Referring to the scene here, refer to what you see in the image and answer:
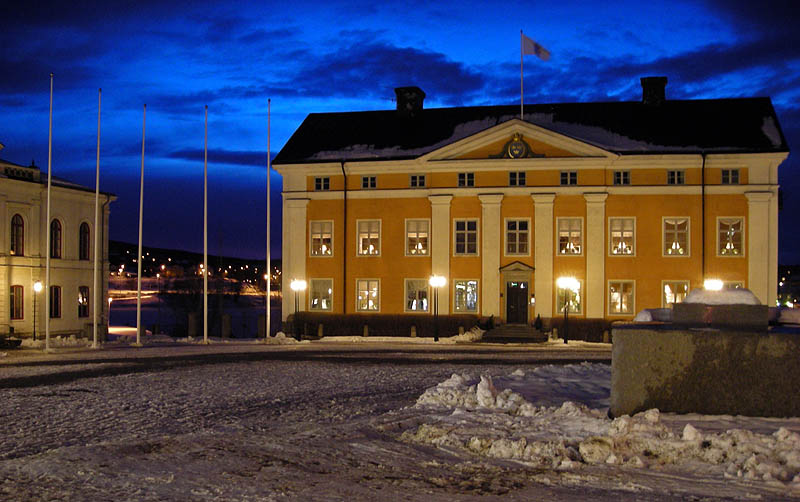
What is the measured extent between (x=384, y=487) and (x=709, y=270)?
115 feet

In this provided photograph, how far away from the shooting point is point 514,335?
4053 cm

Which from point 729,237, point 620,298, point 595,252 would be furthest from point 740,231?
point 595,252

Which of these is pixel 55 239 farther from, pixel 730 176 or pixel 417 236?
pixel 730 176

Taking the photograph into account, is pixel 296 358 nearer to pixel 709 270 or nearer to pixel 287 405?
pixel 287 405

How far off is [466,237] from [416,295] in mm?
4010

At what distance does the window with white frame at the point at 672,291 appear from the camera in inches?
1609

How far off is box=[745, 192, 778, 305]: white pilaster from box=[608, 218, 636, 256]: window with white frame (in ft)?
18.0

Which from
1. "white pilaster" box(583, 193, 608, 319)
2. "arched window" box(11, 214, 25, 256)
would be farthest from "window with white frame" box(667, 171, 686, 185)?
"arched window" box(11, 214, 25, 256)

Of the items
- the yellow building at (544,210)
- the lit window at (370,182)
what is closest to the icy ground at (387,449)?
the yellow building at (544,210)

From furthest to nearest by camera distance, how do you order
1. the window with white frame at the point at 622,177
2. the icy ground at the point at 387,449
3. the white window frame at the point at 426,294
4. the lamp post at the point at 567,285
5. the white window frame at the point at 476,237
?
the white window frame at the point at 426,294
the white window frame at the point at 476,237
the window with white frame at the point at 622,177
the lamp post at the point at 567,285
the icy ground at the point at 387,449

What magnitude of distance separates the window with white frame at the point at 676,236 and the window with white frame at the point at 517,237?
681cm

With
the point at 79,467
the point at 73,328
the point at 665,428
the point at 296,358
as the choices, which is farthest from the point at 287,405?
the point at 73,328

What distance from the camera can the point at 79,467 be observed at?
1006cm

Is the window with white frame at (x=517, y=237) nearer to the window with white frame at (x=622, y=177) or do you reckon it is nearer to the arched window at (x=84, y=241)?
the window with white frame at (x=622, y=177)
